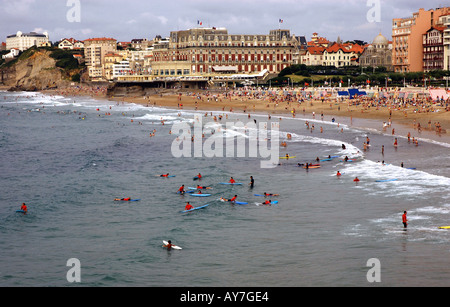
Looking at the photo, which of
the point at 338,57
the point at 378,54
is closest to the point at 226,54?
the point at 338,57

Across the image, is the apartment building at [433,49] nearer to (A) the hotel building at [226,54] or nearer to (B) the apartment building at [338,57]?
(B) the apartment building at [338,57]

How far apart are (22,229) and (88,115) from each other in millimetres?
81996

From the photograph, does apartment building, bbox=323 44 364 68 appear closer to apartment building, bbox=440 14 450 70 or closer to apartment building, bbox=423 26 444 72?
apartment building, bbox=423 26 444 72

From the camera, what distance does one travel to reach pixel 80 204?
3534 centimetres

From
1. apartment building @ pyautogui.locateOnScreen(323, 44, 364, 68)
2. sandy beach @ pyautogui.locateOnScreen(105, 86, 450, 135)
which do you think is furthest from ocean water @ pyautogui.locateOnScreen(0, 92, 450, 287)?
apartment building @ pyautogui.locateOnScreen(323, 44, 364, 68)

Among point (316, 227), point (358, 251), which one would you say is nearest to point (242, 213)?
point (316, 227)

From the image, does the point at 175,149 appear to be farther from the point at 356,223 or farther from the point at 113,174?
the point at 356,223

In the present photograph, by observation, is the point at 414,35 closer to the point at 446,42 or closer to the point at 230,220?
the point at 446,42

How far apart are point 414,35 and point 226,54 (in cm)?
6203

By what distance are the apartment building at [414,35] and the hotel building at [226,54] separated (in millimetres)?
45415

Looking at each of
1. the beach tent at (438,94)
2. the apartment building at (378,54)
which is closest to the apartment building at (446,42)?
the apartment building at (378,54)

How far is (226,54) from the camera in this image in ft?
582

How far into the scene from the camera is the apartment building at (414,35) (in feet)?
441

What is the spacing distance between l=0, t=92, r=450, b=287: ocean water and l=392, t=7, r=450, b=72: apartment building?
85.7 metres
